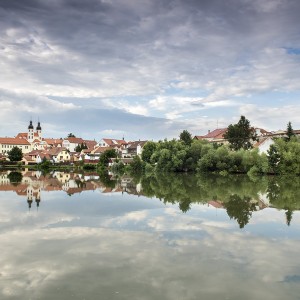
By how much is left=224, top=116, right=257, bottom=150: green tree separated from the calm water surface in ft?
152

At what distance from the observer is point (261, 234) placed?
14.1 metres

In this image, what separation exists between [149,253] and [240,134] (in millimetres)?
56763

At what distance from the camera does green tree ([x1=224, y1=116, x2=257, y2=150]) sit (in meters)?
65.6

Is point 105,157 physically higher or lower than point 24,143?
lower

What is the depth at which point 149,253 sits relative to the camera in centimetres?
1110

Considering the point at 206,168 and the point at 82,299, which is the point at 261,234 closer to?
the point at 82,299

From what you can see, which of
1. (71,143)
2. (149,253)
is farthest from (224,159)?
(71,143)

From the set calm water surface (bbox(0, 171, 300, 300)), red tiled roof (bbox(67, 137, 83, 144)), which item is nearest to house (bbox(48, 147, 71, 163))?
red tiled roof (bbox(67, 137, 83, 144))

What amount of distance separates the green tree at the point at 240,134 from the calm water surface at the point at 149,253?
46.4m

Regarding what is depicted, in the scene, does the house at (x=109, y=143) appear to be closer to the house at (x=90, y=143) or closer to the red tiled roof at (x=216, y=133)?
the house at (x=90, y=143)

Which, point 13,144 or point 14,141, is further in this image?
point 14,141

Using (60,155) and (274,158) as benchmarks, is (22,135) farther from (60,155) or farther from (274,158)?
(274,158)

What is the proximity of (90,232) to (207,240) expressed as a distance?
13.8 ft

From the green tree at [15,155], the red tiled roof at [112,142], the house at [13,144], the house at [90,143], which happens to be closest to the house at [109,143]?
the red tiled roof at [112,142]
